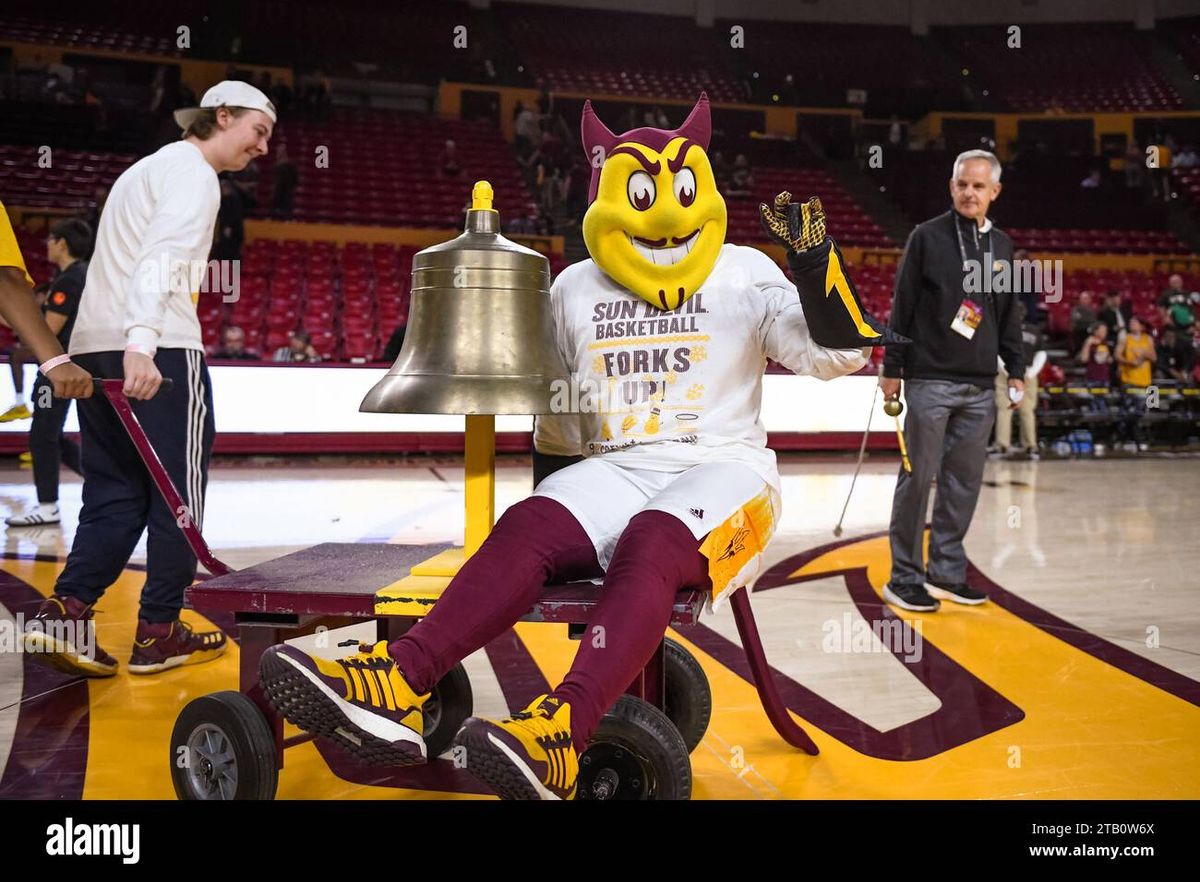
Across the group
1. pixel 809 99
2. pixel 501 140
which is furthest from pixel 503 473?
pixel 809 99

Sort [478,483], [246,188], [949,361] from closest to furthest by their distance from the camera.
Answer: [478,483]
[949,361]
[246,188]

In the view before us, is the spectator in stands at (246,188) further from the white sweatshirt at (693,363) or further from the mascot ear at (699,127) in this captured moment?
the white sweatshirt at (693,363)

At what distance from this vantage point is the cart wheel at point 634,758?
1.93 metres

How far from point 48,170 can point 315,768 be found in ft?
A: 45.2

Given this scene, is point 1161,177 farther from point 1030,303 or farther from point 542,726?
point 542,726

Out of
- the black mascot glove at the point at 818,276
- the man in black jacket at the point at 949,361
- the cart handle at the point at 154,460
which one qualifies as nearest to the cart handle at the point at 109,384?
the cart handle at the point at 154,460

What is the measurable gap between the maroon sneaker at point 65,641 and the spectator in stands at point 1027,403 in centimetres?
837

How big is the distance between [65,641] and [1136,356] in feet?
37.0

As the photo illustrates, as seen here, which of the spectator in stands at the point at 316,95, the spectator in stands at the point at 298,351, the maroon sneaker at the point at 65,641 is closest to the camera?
the maroon sneaker at the point at 65,641

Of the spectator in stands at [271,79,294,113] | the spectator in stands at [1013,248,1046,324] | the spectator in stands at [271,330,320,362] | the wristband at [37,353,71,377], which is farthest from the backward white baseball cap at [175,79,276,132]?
the spectator in stands at [271,79,294,113]

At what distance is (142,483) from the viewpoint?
10.5 feet

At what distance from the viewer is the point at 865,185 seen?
778 inches

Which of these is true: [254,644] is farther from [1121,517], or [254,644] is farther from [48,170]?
[48,170]

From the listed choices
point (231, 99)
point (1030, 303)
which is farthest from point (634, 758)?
point (1030, 303)
